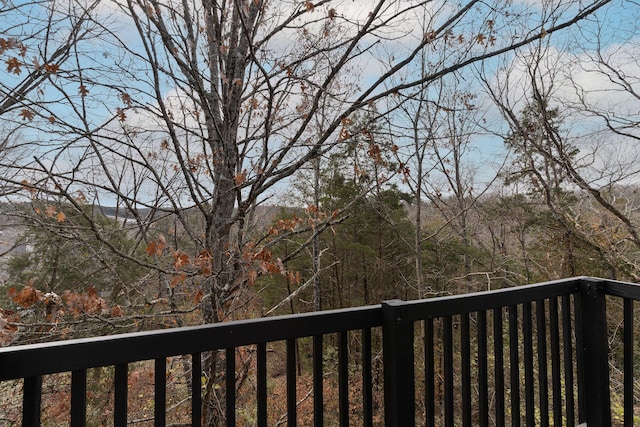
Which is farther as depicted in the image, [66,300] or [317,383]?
[66,300]

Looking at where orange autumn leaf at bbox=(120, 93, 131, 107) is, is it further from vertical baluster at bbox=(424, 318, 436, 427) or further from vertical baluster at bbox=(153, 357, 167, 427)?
vertical baluster at bbox=(424, 318, 436, 427)

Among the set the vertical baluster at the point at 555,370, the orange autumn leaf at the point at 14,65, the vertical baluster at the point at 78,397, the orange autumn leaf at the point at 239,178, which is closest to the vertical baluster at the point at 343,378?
the vertical baluster at the point at 78,397

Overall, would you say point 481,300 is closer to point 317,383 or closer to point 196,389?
point 317,383

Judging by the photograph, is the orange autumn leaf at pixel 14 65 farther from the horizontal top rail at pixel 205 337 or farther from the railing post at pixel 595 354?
the railing post at pixel 595 354

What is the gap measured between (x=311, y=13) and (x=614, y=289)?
318 cm

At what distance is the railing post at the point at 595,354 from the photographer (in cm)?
194

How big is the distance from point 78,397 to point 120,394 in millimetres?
94

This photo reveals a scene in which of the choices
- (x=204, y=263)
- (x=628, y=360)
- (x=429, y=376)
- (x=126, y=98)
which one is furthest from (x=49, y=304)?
(x=628, y=360)

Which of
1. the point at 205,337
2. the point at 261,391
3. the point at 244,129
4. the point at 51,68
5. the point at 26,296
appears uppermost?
the point at 51,68

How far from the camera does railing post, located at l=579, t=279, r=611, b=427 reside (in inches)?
76.4

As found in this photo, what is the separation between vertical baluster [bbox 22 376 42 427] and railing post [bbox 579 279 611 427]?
233cm

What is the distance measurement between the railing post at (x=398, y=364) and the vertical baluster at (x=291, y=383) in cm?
34

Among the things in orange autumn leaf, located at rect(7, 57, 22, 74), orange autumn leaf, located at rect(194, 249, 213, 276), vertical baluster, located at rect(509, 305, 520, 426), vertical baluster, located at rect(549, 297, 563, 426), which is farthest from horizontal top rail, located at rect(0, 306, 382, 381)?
orange autumn leaf, located at rect(7, 57, 22, 74)

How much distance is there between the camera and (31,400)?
2.95ft
